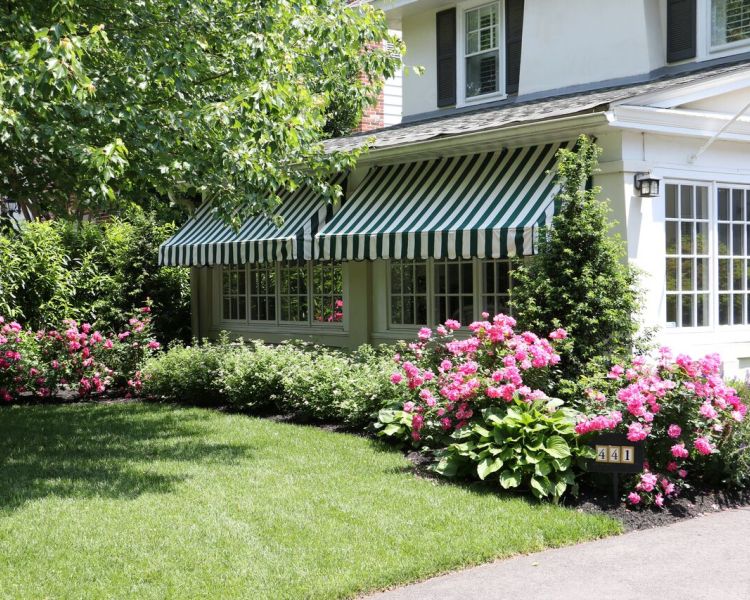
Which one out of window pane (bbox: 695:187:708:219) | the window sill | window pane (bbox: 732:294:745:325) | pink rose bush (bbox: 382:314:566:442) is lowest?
pink rose bush (bbox: 382:314:566:442)

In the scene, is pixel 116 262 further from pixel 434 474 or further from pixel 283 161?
pixel 434 474

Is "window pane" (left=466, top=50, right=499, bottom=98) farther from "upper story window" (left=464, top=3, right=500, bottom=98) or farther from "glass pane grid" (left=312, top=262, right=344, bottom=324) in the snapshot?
"glass pane grid" (left=312, top=262, right=344, bottom=324)

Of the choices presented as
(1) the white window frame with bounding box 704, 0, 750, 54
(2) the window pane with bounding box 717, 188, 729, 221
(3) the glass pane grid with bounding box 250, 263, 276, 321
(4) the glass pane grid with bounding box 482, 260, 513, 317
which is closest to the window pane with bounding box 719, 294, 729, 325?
(2) the window pane with bounding box 717, 188, 729, 221

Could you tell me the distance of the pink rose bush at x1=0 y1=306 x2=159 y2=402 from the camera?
45.5 ft

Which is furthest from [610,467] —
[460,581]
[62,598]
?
[62,598]

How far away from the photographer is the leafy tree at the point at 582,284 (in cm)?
909

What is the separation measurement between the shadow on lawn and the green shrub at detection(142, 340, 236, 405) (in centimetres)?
52

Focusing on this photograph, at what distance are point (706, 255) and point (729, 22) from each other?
404cm

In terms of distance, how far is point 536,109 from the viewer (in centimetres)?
1241

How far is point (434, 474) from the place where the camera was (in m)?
Result: 8.34

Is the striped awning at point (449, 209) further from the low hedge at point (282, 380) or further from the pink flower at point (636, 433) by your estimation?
the pink flower at point (636, 433)

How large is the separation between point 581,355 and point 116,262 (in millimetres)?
10052

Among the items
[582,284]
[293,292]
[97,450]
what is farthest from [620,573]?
[293,292]

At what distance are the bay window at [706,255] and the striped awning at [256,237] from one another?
5095 mm
